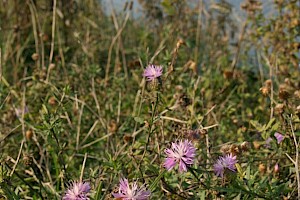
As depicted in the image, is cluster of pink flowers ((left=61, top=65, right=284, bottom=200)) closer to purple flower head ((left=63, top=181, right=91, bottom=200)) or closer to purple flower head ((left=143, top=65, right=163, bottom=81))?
purple flower head ((left=63, top=181, right=91, bottom=200))

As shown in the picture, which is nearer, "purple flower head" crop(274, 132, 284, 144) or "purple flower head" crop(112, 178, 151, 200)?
"purple flower head" crop(112, 178, 151, 200)

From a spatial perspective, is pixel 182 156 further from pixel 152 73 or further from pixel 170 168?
pixel 152 73

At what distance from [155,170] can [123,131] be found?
617 millimetres

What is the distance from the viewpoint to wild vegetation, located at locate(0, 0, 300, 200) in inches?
38.6

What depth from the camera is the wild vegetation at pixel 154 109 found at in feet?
3.22

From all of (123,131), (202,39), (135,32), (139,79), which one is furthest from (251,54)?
(123,131)

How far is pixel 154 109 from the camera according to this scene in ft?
3.20

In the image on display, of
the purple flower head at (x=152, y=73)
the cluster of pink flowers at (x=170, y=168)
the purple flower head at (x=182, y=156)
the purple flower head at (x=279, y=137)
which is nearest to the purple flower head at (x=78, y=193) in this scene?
the cluster of pink flowers at (x=170, y=168)

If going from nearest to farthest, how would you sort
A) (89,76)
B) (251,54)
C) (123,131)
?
(123,131), (89,76), (251,54)

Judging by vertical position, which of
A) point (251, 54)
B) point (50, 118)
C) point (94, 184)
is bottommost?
point (251, 54)

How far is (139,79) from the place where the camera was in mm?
1919

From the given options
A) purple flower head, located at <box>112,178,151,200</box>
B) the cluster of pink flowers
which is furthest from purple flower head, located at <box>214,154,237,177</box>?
purple flower head, located at <box>112,178,151,200</box>

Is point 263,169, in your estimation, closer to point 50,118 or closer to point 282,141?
point 282,141

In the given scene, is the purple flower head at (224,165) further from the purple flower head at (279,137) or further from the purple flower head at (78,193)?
the purple flower head at (279,137)
